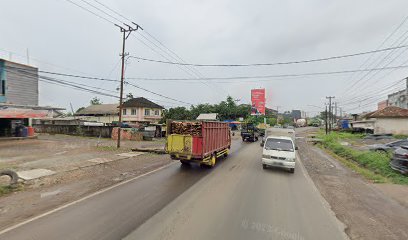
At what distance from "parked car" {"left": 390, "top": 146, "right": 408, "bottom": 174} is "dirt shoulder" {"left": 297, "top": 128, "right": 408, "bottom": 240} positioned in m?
1.83

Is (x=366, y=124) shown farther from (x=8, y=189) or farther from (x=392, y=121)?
(x=8, y=189)

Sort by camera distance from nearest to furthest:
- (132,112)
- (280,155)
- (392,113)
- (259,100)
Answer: (280,155)
(392,113)
(132,112)
(259,100)

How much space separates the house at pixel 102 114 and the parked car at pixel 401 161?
51.8 meters

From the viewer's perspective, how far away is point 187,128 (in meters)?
13.4

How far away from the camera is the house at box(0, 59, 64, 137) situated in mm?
25328

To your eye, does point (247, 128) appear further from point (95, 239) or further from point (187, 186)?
point (95, 239)

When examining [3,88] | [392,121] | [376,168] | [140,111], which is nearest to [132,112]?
[140,111]

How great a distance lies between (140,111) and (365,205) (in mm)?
48896

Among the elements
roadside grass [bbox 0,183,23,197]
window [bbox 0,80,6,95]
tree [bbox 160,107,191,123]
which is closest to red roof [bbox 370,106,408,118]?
tree [bbox 160,107,191,123]

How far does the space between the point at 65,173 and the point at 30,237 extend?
725 centimetres

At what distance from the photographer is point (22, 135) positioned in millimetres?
27844

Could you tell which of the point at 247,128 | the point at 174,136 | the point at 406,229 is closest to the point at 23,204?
the point at 174,136

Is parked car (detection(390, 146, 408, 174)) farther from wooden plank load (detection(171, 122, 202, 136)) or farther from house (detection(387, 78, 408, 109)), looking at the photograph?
house (detection(387, 78, 408, 109))

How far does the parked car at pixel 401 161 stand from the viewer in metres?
11.8
